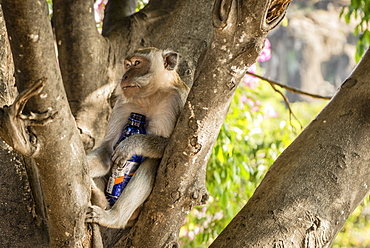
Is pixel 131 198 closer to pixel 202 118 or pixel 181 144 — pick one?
pixel 181 144

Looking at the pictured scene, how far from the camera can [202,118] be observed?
6.57ft

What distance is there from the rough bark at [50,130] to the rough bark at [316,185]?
2.26 ft

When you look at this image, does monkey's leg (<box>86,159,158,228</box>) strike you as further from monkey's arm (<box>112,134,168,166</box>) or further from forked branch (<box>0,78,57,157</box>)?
forked branch (<box>0,78,57,157</box>)

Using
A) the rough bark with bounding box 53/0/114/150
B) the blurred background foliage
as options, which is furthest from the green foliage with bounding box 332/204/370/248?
the rough bark with bounding box 53/0/114/150

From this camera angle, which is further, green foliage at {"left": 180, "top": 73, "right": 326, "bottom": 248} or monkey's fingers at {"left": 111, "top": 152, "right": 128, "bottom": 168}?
green foliage at {"left": 180, "top": 73, "right": 326, "bottom": 248}

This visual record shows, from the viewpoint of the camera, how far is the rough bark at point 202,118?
1.86 m

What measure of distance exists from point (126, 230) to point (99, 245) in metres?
0.45

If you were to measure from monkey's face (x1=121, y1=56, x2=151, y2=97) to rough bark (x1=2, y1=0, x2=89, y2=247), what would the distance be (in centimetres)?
91

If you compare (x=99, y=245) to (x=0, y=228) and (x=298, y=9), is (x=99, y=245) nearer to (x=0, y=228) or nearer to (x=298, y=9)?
(x=0, y=228)

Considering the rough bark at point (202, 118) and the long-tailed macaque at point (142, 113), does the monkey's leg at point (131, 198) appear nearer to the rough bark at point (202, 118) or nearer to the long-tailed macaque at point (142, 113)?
the long-tailed macaque at point (142, 113)

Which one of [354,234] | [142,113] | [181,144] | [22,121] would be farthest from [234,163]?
[354,234]

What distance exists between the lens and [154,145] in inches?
99.8

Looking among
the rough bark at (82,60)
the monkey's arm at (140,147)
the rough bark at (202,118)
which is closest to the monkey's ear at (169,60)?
the monkey's arm at (140,147)

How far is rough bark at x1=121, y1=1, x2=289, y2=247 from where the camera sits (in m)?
1.86
